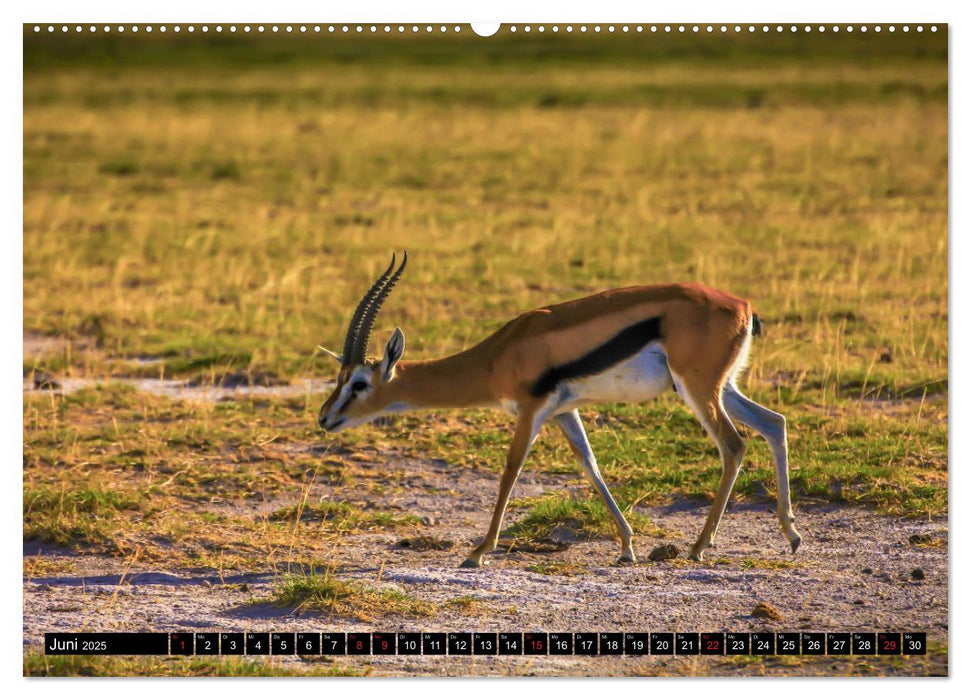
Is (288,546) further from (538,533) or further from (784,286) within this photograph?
(784,286)

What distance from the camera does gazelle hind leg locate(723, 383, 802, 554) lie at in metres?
7.95

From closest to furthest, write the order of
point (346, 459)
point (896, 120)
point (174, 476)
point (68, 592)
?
1. point (68, 592)
2. point (174, 476)
3. point (346, 459)
4. point (896, 120)

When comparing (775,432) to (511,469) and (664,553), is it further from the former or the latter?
(511,469)

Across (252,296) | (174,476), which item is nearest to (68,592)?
(174,476)

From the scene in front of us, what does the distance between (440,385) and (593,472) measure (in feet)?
3.28

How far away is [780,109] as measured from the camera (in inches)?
1055

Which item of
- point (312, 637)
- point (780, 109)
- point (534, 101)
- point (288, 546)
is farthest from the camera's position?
point (534, 101)

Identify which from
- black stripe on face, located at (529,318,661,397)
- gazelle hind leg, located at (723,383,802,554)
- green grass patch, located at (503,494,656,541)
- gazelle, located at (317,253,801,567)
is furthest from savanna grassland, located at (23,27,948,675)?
black stripe on face, located at (529,318,661,397)

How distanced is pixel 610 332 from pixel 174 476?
3200 millimetres

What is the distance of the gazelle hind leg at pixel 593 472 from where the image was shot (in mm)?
7980

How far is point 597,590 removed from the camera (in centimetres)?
742

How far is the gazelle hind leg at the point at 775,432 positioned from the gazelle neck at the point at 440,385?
1.34 metres

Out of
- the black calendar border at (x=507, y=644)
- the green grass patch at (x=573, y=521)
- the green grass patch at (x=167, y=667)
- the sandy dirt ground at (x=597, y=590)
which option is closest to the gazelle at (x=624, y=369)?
the sandy dirt ground at (x=597, y=590)

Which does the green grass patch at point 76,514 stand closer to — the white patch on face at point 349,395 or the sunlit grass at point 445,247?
the sunlit grass at point 445,247
